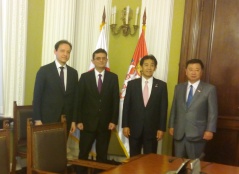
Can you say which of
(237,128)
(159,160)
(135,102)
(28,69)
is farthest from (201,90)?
(28,69)

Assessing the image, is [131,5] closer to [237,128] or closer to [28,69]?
[28,69]

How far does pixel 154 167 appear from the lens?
200cm

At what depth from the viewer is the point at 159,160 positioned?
221 centimetres

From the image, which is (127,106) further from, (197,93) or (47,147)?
(47,147)

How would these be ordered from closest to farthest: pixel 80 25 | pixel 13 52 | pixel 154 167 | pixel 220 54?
pixel 154 167, pixel 13 52, pixel 220 54, pixel 80 25

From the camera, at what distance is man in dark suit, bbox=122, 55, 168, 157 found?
3.34 m

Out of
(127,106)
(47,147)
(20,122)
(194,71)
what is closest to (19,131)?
(20,122)

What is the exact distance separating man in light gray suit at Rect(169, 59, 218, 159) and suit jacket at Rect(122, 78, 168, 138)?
0.15m

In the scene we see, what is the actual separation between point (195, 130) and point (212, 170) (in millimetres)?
1125

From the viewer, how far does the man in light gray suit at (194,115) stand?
3129 millimetres

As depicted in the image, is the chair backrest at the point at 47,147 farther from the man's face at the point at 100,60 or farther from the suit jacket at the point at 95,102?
the man's face at the point at 100,60

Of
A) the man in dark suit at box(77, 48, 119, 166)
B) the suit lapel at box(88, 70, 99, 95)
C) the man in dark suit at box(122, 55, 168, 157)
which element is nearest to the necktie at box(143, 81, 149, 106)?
the man in dark suit at box(122, 55, 168, 157)

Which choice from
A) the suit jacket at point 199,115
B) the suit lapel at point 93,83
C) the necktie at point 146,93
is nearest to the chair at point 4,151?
the suit lapel at point 93,83

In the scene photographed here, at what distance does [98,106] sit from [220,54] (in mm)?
1626
